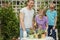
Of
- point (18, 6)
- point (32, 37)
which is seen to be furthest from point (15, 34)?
point (32, 37)

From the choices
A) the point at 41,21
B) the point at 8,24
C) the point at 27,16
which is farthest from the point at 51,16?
the point at 8,24

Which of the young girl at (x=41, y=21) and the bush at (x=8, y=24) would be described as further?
the bush at (x=8, y=24)

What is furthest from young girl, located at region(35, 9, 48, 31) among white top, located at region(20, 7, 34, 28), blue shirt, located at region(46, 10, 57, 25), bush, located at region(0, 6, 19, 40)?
bush, located at region(0, 6, 19, 40)

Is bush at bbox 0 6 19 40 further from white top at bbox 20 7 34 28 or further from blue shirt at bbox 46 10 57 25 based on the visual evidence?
white top at bbox 20 7 34 28

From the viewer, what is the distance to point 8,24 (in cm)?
1065

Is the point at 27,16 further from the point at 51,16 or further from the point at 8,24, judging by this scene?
the point at 8,24

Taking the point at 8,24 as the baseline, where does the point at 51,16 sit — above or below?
above

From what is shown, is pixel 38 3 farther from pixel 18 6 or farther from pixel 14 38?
pixel 14 38

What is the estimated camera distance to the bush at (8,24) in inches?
420

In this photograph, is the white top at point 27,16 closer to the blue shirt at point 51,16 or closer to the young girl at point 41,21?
the young girl at point 41,21

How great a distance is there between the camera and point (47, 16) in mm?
9453

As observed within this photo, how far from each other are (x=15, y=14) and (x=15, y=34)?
2.12 ft

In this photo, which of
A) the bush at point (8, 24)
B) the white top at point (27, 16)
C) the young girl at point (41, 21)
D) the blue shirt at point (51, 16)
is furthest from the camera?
the bush at point (8, 24)

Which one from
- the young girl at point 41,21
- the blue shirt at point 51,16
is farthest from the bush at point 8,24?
the young girl at point 41,21
